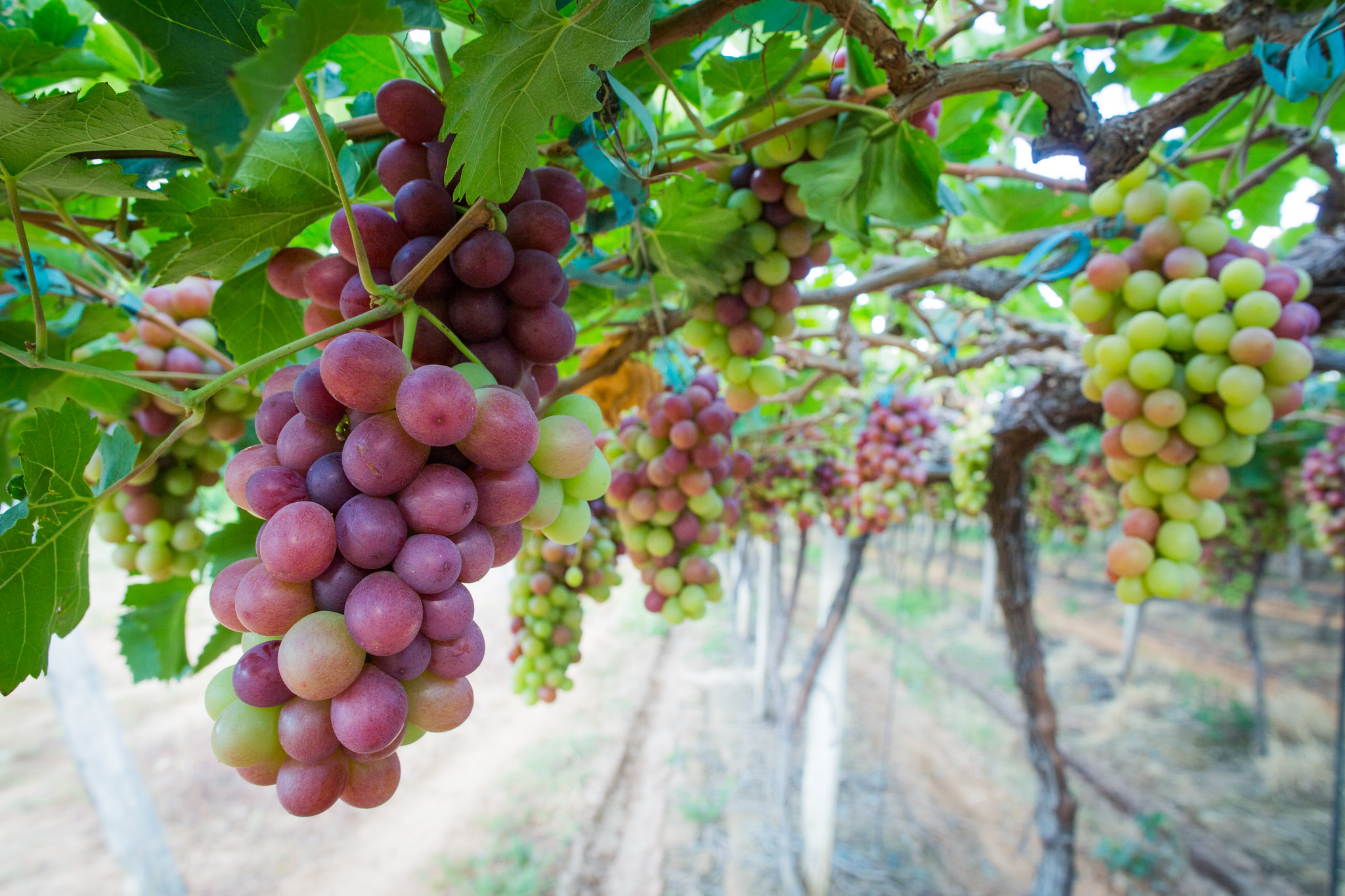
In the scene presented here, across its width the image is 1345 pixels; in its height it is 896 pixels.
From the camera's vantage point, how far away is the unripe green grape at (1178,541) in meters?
0.93

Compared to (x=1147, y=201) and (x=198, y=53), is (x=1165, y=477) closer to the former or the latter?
(x=1147, y=201)

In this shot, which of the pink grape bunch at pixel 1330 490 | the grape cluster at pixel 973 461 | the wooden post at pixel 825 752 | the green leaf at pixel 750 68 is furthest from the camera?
the wooden post at pixel 825 752

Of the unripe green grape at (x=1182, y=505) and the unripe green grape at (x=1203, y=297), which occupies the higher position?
the unripe green grape at (x=1203, y=297)

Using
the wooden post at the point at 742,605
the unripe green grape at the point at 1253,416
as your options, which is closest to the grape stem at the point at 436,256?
the unripe green grape at the point at 1253,416

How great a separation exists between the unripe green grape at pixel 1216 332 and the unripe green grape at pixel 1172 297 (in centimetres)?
4

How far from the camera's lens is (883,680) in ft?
24.7

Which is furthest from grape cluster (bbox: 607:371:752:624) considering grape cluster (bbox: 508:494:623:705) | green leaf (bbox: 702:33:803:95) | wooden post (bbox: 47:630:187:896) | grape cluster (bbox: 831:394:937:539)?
wooden post (bbox: 47:630:187:896)

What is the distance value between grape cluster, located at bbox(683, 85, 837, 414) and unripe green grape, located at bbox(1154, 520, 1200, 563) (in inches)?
25.0

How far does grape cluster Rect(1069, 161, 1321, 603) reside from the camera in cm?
85

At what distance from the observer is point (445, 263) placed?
464 mm

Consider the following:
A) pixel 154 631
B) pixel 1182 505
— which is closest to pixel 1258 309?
pixel 1182 505

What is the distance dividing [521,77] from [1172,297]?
0.96 m

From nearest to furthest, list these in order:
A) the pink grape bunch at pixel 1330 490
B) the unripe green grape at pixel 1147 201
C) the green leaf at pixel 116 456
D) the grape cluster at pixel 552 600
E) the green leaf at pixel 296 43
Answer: the green leaf at pixel 296 43
the green leaf at pixel 116 456
the unripe green grape at pixel 1147 201
the grape cluster at pixel 552 600
the pink grape bunch at pixel 1330 490

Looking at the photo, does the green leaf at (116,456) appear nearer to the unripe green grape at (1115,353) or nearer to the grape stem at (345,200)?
the grape stem at (345,200)
